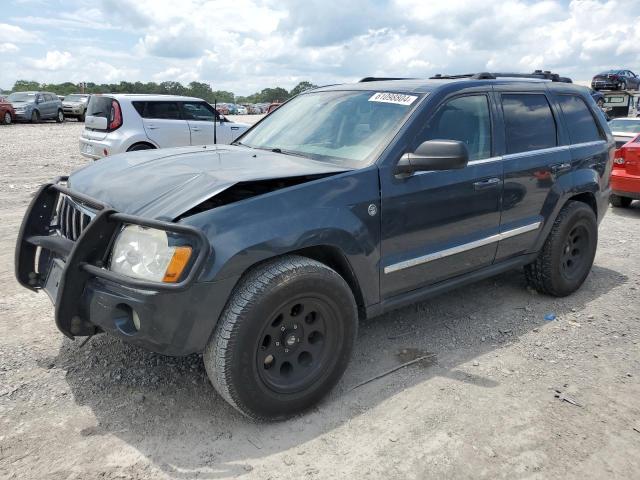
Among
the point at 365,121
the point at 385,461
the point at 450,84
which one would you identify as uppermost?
the point at 450,84

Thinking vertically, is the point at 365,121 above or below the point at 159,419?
above

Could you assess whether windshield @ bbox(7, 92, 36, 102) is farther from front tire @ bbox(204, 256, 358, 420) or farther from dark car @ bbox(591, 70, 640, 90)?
dark car @ bbox(591, 70, 640, 90)

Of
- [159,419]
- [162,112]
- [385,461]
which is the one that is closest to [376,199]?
[385,461]

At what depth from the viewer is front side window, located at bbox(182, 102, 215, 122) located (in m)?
11.0

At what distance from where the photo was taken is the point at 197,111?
1119 centimetres

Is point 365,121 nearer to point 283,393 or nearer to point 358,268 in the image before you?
point 358,268

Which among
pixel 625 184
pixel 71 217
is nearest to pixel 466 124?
pixel 71 217

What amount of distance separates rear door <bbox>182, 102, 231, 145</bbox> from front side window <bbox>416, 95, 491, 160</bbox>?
7.90m

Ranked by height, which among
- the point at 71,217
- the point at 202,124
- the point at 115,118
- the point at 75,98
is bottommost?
the point at 71,217

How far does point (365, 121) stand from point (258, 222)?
4.20 ft

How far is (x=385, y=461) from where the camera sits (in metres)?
2.60

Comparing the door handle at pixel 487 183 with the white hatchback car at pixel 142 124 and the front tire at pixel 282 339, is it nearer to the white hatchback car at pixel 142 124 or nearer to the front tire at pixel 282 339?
the front tire at pixel 282 339

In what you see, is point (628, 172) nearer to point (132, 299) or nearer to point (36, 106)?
point (132, 299)

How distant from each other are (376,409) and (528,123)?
101 inches
